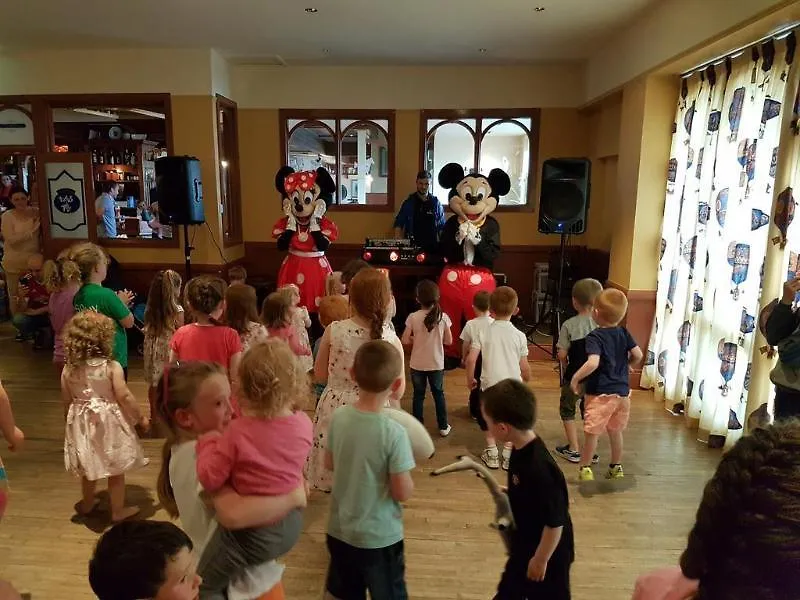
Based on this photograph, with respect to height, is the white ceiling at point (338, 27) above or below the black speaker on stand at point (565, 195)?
above

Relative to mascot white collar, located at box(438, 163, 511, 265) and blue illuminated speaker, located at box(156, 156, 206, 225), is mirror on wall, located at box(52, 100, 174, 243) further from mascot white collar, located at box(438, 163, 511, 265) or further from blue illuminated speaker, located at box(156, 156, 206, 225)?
mascot white collar, located at box(438, 163, 511, 265)

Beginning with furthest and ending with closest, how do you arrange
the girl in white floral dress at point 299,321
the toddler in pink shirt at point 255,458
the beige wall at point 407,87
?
the beige wall at point 407,87 → the girl in white floral dress at point 299,321 → the toddler in pink shirt at point 255,458

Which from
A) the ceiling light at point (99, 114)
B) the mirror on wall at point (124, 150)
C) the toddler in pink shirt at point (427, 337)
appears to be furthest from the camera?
the mirror on wall at point (124, 150)

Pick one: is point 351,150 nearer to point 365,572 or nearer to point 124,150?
point 124,150

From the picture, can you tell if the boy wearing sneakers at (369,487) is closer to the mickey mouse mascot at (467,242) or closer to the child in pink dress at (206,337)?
the child in pink dress at (206,337)

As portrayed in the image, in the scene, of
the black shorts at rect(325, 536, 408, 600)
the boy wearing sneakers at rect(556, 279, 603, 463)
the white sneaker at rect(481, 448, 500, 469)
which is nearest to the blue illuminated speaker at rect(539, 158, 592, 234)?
the boy wearing sneakers at rect(556, 279, 603, 463)

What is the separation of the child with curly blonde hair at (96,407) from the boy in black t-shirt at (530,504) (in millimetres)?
1675

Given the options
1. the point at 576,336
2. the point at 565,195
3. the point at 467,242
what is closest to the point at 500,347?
the point at 576,336

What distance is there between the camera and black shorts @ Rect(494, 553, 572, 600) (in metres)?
1.48

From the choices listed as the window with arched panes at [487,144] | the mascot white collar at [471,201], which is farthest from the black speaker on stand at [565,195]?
the window with arched panes at [487,144]

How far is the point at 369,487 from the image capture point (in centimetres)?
146

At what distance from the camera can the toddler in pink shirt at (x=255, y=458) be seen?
1.33m

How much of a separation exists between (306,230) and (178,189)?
1.22 metres

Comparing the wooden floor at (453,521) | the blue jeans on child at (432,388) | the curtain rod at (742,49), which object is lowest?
the wooden floor at (453,521)
